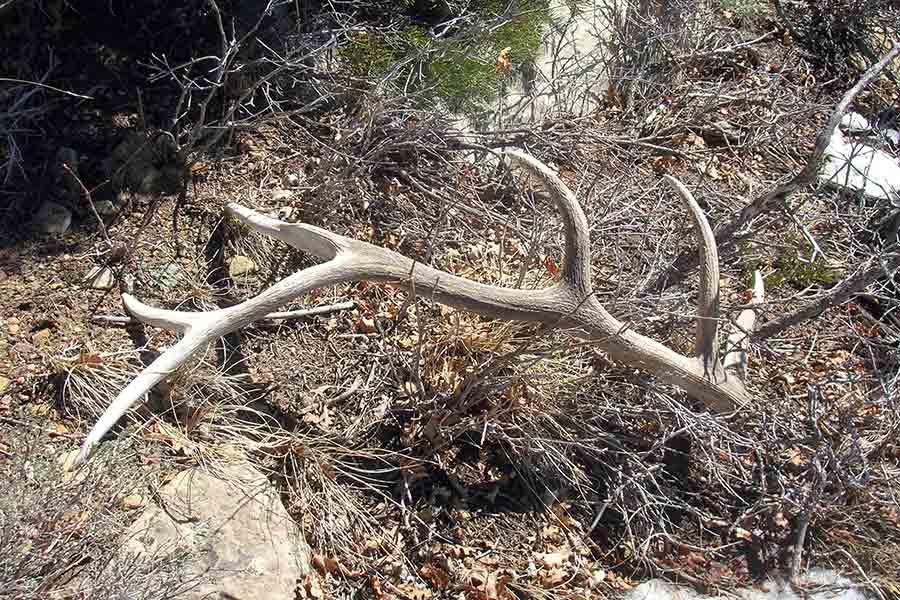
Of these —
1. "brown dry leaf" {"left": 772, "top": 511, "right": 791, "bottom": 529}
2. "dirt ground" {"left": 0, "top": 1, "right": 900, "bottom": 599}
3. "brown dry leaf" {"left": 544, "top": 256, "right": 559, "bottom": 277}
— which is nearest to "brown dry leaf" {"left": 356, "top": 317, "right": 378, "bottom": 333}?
"dirt ground" {"left": 0, "top": 1, "right": 900, "bottom": 599}

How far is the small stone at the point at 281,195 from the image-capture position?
384 cm

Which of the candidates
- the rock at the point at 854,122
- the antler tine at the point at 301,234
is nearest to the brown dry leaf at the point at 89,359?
the antler tine at the point at 301,234

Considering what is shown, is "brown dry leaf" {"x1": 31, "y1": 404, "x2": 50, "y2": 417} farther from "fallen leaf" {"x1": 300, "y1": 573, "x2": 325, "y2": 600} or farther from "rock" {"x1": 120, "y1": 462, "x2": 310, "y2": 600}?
"fallen leaf" {"x1": 300, "y1": 573, "x2": 325, "y2": 600}

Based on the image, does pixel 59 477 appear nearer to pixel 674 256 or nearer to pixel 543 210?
pixel 543 210

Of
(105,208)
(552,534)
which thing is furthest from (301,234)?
(552,534)

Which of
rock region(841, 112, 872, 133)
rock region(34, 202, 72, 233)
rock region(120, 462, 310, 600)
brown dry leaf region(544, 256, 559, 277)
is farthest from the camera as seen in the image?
rock region(841, 112, 872, 133)

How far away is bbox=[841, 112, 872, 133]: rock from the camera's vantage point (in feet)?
17.4

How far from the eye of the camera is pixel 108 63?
3.65m

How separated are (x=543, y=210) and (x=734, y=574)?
6.41 feet

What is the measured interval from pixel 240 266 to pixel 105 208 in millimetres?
605

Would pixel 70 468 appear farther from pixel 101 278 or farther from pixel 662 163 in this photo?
pixel 662 163

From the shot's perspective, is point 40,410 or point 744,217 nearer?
point 40,410

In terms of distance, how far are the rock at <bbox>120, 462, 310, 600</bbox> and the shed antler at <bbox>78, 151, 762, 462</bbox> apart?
0.43 metres

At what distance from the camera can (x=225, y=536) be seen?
9.52 ft
